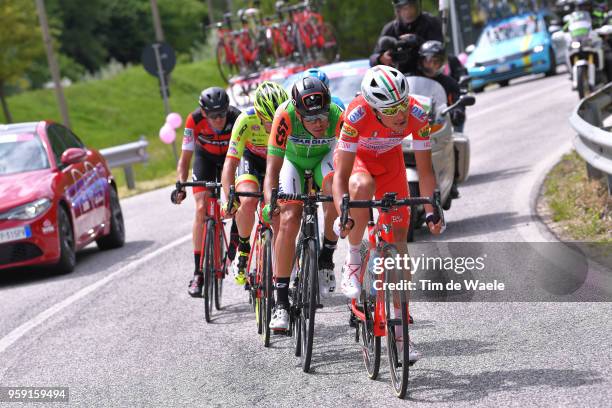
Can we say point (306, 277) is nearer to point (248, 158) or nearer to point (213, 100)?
point (248, 158)

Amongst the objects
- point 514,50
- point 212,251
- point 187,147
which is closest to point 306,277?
point 212,251

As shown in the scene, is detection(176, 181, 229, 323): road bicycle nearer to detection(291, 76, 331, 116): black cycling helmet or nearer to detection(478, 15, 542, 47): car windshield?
detection(291, 76, 331, 116): black cycling helmet

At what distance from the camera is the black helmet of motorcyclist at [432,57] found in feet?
45.5

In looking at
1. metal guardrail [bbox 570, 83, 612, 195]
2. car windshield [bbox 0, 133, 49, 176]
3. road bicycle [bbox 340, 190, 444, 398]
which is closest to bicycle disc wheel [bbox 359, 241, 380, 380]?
road bicycle [bbox 340, 190, 444, 398]

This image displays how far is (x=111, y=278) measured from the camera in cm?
1309

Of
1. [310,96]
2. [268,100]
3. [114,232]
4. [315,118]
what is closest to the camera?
[310,96]

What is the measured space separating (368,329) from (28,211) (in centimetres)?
678

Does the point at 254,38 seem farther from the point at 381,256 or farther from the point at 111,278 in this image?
the point at 381,256

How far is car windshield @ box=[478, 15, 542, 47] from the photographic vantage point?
33.1 metres

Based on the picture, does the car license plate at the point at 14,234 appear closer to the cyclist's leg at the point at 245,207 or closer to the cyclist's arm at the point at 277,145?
the cyclist's leg at the point at 245,207

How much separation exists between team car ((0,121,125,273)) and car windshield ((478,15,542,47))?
19336 mm

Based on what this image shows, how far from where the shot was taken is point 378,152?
7.74 m

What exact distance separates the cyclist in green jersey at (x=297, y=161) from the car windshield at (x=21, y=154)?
5850 mm

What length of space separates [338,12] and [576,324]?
136ft
